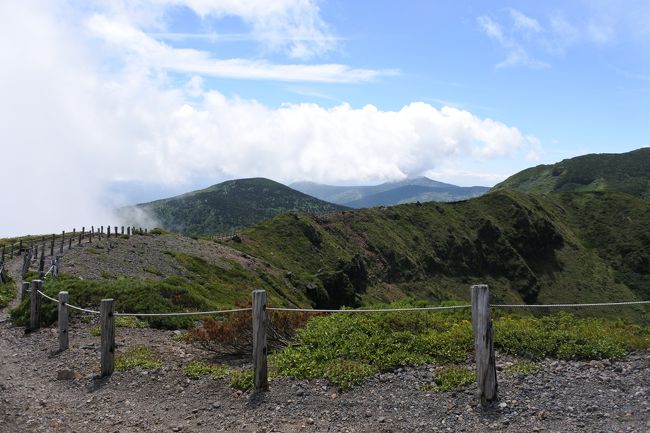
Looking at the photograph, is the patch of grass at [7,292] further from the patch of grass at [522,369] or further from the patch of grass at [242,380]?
the patch of grass at [522,369]

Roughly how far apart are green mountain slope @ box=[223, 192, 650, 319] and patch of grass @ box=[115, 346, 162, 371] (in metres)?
53.8

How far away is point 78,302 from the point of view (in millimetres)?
21391

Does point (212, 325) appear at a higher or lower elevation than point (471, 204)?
lower

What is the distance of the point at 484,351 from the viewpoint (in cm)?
884

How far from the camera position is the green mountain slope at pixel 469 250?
91688 mm

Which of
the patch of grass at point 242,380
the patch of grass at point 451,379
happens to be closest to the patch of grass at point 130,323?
the patch of grass at point 242,380

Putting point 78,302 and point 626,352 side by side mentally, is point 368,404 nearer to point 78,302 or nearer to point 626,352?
point 626,352

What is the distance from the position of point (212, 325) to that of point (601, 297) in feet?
453

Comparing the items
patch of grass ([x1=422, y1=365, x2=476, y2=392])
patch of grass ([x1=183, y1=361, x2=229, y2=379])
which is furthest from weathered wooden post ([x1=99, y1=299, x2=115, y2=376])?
patch of grass ([x1=422, y1=365, x2=476, y2=392])

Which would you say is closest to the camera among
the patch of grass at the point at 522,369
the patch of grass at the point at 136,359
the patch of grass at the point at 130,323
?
the patch of grass at the point at 522,369

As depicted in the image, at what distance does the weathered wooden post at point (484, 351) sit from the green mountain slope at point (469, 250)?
60.9 m

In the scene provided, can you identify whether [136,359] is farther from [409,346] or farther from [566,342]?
[566,342]

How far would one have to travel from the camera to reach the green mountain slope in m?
91.7

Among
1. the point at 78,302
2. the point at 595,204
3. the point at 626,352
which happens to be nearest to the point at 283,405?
the point at 626,352
